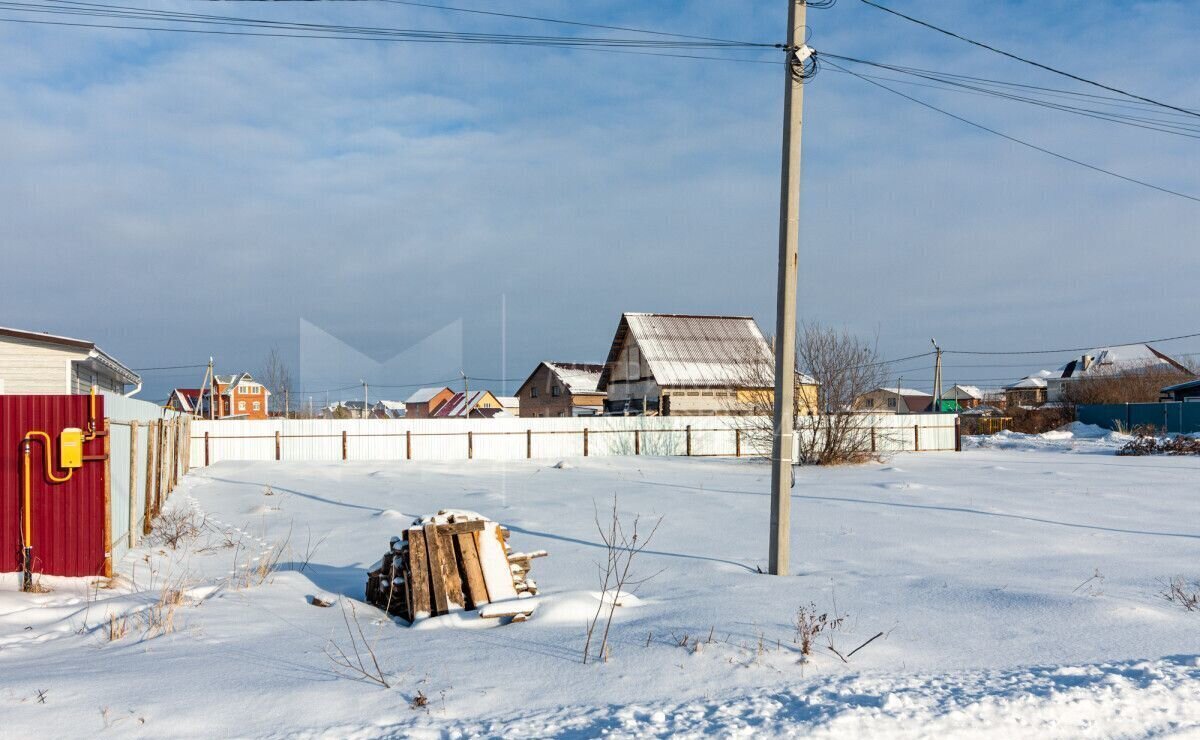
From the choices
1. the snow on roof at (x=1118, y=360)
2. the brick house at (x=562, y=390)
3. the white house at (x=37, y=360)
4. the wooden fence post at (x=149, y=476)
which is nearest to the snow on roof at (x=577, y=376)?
the brick house at (x=562, y=390)

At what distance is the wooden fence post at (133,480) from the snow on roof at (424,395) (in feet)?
219

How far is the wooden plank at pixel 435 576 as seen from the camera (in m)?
5.94

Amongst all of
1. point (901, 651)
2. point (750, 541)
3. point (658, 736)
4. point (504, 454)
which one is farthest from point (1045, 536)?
point (504, 454)

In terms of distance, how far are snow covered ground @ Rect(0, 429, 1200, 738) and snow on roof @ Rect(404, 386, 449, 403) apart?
6647 cm

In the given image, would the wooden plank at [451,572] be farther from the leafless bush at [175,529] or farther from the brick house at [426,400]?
the brick house at [426,400]

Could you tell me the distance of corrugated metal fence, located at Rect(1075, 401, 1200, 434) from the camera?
117 feet

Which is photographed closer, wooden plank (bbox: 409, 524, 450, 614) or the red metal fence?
wooden plank (bbox: 409, 524, 450, 614)

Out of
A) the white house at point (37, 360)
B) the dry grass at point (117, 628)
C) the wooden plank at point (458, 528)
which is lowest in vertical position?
the dry grass at point (117, 628)

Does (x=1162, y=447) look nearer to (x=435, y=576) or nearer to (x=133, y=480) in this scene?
(x=435, y=576)

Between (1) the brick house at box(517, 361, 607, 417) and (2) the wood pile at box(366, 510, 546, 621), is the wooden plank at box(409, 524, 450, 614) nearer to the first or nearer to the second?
(2) the wood pile at box(366, 510, 546, 621)

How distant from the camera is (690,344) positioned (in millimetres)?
32844

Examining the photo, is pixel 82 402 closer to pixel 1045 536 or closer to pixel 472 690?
pixel 472 690

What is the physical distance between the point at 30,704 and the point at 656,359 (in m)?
28.1

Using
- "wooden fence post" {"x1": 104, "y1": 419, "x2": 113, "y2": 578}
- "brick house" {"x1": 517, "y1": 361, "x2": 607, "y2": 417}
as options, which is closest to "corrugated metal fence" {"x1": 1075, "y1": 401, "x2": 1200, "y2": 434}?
"brick house" {"x1": 517, "y1": 361, "x2": 607, "y2": 417}
